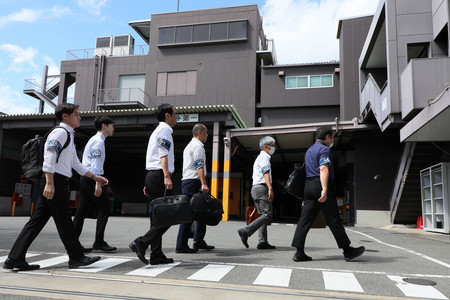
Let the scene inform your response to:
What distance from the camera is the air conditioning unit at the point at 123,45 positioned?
1185 inches

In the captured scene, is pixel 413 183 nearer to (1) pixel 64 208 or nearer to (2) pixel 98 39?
(1) pixel 64 208

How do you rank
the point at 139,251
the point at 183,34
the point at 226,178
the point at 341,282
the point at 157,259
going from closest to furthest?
1. the point at 341,282
2. the point at 139,251
3. the point at 157,259
4. the point at 226,178
5. the point at 183,34

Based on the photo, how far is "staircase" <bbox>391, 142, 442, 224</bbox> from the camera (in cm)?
1259

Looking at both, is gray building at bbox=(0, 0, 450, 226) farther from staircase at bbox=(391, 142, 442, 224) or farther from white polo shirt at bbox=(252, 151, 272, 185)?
white polo shirt at bbox=(252, 151, 272, 185)

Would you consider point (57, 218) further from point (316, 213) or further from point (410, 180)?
point (410, 180)

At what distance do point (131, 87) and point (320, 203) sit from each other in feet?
81.8

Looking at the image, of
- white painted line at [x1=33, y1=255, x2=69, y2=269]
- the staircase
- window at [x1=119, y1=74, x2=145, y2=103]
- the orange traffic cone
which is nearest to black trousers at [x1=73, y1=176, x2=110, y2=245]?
white painted line at [x1=33, y1=255, x2=69, y2=269]

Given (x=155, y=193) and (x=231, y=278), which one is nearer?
(x=231, y=278)

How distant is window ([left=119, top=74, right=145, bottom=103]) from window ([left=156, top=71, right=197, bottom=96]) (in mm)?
1379

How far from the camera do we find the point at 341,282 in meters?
3.62

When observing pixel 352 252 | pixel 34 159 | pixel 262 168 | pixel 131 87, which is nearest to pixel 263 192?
pixel 262 168

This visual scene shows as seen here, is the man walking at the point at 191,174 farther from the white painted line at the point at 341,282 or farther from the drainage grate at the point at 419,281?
the drainage grate at the point at 419,281

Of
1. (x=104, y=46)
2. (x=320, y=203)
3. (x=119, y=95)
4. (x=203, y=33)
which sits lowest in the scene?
(x=320, y=203)

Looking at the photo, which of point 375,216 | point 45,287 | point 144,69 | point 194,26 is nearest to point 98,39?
point 144,69
